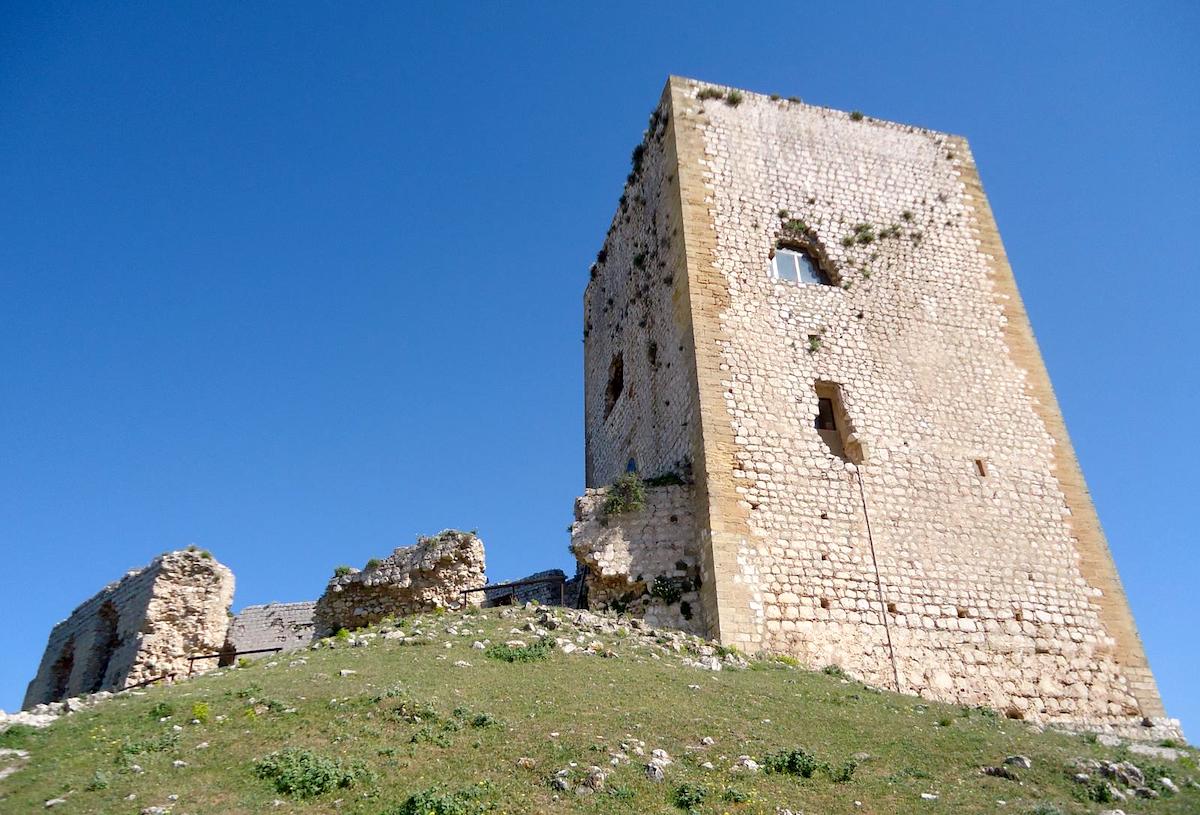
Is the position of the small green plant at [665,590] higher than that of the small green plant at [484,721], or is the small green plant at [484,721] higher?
the small green plant at [665,590]

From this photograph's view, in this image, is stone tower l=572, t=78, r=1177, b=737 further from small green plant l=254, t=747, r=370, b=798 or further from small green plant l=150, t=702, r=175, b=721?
small green plant l=254, t=747, r=370, b=798

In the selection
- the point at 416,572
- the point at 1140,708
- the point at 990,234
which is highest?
the point at 990,234

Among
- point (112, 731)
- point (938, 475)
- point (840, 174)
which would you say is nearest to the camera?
point (112, 731)

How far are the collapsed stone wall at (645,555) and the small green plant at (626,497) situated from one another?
0.22ft

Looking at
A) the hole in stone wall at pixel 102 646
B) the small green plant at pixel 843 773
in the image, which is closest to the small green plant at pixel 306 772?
the small green plant at pixel 843 773

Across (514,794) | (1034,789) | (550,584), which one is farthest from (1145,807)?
(550,584)

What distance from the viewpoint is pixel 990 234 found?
1700cm

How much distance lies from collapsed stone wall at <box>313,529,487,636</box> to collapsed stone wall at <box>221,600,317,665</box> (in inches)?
141

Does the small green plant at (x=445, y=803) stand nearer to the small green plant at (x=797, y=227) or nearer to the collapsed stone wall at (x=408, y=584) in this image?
the collapsed stone wall at (x=408, y=584)

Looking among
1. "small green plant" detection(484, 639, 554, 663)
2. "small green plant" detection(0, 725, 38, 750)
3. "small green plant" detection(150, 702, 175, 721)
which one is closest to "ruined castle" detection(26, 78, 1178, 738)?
"small green plant" detection(484, 639, 554, 663)

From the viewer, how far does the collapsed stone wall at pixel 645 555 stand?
12477 mm

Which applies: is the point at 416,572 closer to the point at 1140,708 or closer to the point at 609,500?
the point at 609,500

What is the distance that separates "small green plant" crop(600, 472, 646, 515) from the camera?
42.7 feet

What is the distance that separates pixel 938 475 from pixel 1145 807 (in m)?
7.11
